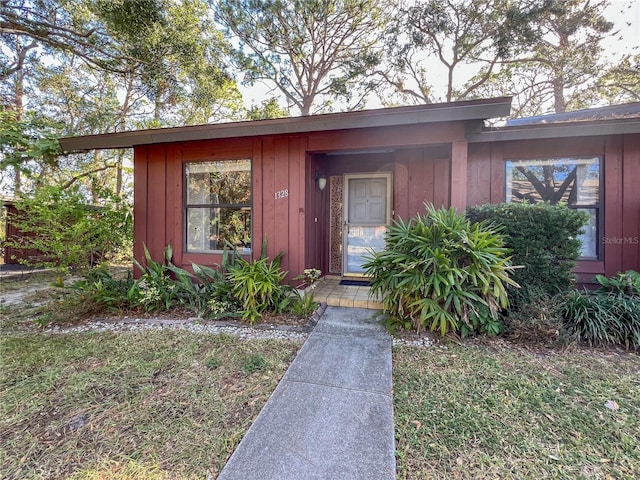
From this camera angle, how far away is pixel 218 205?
14.8 ft

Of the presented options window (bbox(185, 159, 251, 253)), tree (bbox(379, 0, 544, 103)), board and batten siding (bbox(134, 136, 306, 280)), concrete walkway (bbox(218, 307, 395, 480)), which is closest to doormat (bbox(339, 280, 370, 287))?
board and batten siding (bbox(134, 136, 306, 280))

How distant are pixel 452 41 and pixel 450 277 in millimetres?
9971

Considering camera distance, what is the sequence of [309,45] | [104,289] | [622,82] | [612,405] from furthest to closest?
1. [309,45]
2. [622,82]
3. [104,289]
4. [612,405]

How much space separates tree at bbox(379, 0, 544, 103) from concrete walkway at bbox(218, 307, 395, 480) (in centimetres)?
1034

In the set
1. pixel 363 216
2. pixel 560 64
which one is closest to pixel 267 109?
pixel 363 216

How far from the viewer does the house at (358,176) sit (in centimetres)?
365

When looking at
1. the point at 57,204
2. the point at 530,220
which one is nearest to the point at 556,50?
the point at 530,220

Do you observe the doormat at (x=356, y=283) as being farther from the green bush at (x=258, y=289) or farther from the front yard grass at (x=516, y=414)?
the front yard grass at (x=516, y=414)

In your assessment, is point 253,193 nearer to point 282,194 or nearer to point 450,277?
point 282,194

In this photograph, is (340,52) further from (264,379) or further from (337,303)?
(264,379)

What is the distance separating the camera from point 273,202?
4.23m

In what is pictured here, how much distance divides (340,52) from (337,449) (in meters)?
11.3

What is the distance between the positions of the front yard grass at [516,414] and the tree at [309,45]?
10230 millimetres

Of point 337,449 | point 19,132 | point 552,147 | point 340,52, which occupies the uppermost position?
point 340,52
